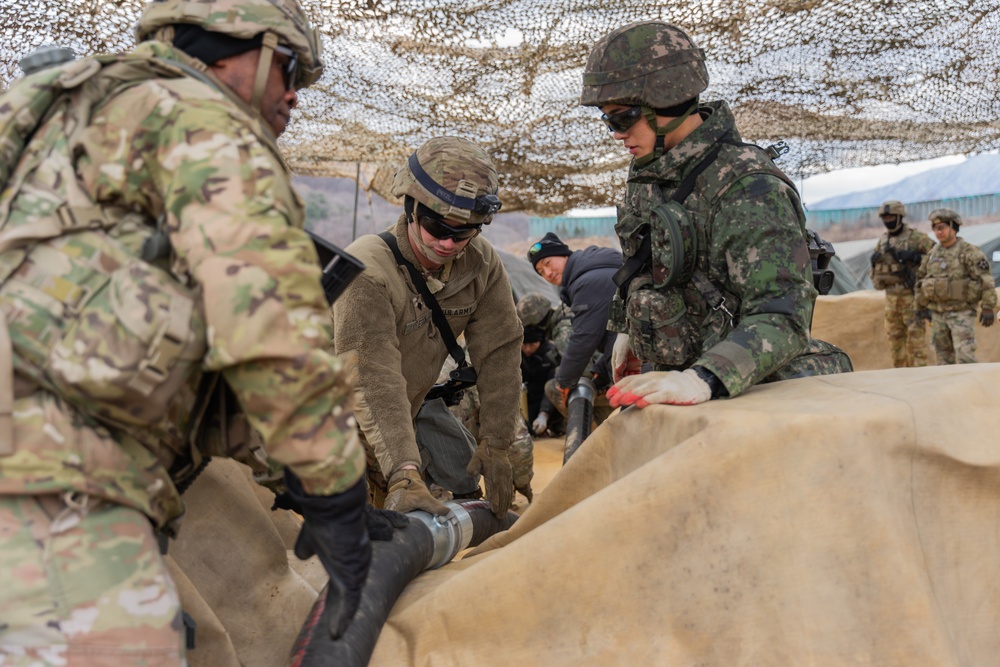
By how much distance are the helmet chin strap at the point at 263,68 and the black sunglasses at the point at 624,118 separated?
4.80 feet

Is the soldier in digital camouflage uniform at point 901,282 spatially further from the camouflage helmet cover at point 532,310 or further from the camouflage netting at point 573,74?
the camouflage helmet cover at point 532,310

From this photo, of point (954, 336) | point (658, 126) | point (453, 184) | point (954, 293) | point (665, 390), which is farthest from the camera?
point (954, 336)

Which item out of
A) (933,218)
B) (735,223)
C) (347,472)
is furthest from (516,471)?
(933,218)

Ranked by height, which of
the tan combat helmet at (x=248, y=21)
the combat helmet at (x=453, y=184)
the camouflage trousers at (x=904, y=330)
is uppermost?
the tan combat helmet at (x=248, y=21)

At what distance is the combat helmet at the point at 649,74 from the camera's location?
2736 mm

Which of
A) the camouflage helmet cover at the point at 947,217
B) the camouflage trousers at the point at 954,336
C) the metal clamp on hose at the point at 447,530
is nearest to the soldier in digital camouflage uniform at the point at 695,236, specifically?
the metal clamp on hose at the point at 447,530

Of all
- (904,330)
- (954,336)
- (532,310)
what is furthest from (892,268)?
(532,310)

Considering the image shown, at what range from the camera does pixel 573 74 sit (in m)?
6.27

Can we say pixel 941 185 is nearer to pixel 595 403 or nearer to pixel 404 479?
pixel 595 403

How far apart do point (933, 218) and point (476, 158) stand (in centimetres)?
869

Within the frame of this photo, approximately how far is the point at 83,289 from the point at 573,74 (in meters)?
5.35

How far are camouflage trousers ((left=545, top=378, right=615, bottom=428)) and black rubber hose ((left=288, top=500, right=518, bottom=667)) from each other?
4.20m

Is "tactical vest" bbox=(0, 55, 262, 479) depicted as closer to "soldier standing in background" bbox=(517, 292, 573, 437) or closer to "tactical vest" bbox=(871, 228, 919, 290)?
"soldier standing in background" bbox=(517, 292, 573, 437)

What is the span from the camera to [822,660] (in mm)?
1780
